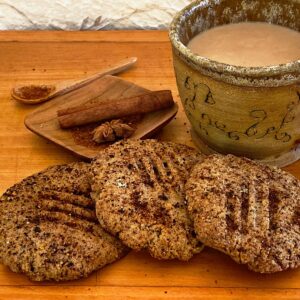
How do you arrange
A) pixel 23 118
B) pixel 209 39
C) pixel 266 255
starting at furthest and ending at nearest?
pixel 23 118, pixel 209 39, pixel 266 255

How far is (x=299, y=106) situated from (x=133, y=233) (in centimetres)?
40

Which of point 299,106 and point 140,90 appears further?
point 140,90

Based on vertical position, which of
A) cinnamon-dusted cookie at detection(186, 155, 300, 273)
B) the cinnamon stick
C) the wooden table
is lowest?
the wooden table

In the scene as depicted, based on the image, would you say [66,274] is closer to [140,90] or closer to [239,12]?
[140,90]

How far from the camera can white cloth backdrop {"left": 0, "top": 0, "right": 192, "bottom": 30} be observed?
180 cm

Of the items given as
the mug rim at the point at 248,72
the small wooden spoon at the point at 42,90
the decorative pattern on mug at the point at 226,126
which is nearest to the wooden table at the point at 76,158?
the small wooden spoon at the point at 42,90

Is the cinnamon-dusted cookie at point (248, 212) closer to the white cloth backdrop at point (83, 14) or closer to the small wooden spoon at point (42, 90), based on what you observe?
the small wooden spoon at point (42, 90)

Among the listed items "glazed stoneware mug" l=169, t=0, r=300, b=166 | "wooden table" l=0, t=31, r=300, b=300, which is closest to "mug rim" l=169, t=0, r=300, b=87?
"glazed stoneware mug" l=169, t=0, r=300, b=166

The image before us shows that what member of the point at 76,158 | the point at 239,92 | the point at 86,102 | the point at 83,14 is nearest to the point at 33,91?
the point at 86,102

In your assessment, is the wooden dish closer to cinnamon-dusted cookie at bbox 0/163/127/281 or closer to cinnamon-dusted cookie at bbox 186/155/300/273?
cinnamon-dusted cookie at bbox 0/163/127/281

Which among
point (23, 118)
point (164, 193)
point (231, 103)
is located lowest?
point (23, 118)

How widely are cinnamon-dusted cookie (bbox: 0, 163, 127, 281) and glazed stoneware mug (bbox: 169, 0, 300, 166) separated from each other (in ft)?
0.92

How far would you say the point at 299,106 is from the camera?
3.49ft

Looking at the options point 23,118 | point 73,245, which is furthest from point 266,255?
point 23,118
